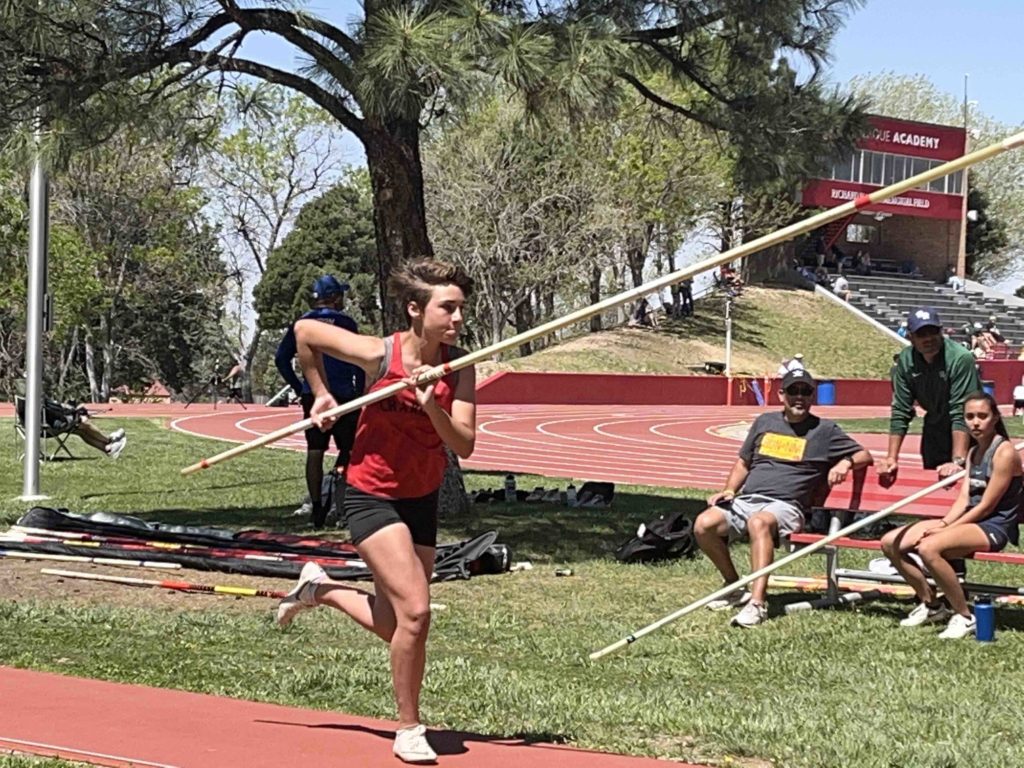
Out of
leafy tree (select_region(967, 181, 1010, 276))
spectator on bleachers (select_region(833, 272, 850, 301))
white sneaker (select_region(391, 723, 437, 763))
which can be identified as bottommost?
white sneaker (select_region(391, 723, 437, 763))

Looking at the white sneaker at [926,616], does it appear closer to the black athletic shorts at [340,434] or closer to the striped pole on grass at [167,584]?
the striped pole on grass at [167,584]

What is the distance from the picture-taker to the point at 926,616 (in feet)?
27.3

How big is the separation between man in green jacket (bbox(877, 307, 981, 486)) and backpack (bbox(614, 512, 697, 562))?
192 cm

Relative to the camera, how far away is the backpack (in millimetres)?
10664

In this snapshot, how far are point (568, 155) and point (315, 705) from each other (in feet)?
132

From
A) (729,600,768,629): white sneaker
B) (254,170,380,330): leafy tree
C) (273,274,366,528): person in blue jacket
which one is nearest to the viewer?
(729,600,768,629): white sneaker

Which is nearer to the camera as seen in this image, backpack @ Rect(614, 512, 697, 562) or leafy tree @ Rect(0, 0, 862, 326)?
leafy tree @ Rect(0, 0, 862, 326)

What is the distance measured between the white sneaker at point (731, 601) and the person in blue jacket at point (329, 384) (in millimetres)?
2981

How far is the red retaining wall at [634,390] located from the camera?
41.7 m

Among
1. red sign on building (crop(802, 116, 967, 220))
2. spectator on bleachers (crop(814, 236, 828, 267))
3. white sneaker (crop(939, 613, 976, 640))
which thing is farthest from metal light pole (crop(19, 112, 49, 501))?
spectator on bleachers (crop(814, 236, 828, 267))

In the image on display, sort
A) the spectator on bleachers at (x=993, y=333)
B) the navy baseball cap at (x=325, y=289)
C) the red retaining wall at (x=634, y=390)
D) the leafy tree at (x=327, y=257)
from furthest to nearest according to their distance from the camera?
the leafy tree at (x=327, y=257) → the spectator on bleachers at (x=993, y=333) → the red retaining wall at (x=634, y=390) → the navy baseball cap at (x=325, y=289)

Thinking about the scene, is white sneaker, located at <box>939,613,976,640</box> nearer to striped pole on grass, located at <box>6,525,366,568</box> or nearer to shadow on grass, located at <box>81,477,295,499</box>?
striped pole on grass, located at <box>6,525,366,568</box>

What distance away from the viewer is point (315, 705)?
19.9ft

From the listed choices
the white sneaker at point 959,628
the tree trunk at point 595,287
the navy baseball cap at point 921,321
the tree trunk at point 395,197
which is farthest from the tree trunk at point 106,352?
the white sneaker at point 959,628
